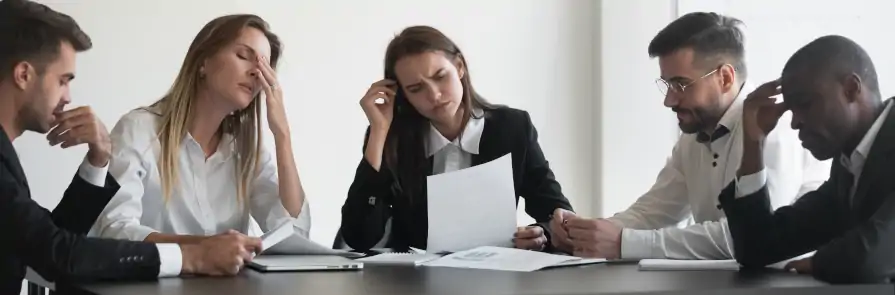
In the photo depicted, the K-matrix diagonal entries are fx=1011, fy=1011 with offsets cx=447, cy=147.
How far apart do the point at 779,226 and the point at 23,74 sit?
54.0 inches

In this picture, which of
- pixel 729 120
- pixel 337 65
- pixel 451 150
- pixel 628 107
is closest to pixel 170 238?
pixel 451 150

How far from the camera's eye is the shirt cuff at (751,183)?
184 cm

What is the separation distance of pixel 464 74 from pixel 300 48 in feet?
3.42

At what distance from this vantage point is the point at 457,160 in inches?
94.6

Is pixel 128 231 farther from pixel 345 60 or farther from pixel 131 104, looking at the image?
pixel 345 60

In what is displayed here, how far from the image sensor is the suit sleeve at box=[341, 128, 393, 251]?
2287mm

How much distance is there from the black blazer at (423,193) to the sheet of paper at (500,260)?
12.7 inches

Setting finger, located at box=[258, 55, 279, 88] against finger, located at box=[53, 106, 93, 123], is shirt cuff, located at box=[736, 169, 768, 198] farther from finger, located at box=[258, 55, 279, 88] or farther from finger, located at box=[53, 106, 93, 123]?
finger, located at box=[53, 106, 93, 123]

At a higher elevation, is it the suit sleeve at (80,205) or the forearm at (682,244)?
the suit sleeve at (80,205)

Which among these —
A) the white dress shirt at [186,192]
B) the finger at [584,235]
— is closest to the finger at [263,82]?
the white dress shirt at [186,192]

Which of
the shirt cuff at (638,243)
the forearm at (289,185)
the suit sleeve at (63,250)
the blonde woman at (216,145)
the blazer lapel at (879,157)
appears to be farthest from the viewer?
the forearm at (289,185)

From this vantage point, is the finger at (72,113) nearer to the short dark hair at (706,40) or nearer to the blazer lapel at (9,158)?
the blazer lapel at (9,158)

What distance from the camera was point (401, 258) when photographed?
1.91m

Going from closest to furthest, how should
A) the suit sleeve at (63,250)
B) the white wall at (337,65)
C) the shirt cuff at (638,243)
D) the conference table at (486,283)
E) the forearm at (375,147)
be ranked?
the conference table at (486,283), the suit sleeve at (63,250), the shirt cuff at (638,243), the forearm at (375,147), the white wall at (337,65)
